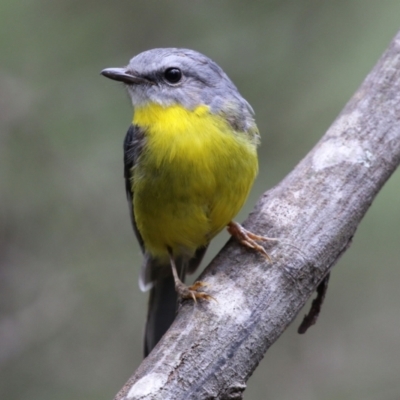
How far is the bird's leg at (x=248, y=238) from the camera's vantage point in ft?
14.9

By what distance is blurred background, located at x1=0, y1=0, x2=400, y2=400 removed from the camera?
652cm

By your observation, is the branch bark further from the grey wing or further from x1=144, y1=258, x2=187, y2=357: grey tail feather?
x1=144, y1=258, x2=187, y2=357: grey tail feather

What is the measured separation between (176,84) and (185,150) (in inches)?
19.7

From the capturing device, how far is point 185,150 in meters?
4.55

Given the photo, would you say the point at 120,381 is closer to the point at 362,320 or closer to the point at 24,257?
the point at 24,257

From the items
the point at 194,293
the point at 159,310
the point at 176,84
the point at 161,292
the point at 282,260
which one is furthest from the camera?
the point at 161,292

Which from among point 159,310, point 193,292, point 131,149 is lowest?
point 159,310

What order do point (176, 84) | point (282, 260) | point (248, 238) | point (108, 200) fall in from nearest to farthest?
point (282, 260) < point (248, 238) < point (176, 84) < point (108, 200)

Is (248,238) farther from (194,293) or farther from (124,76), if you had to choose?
(124,76)

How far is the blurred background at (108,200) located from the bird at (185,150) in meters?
1.95

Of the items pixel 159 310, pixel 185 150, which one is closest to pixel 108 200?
pixel 159 310

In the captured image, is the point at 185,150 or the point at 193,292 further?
the point at 185,150

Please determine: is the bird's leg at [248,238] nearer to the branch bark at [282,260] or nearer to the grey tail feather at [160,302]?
the branch bark at [282,260]

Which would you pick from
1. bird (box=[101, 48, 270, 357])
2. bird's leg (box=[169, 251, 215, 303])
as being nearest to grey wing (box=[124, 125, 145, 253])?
bird (box=[101, 48, 270, 357])
